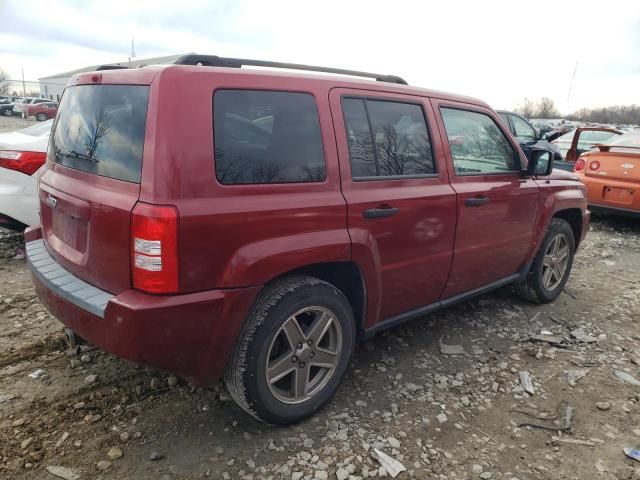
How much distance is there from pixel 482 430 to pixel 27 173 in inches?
172

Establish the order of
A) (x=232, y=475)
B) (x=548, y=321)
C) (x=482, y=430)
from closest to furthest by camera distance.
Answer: (x=232, y=475)
(x=482, y=430)
(x=548, y=321)

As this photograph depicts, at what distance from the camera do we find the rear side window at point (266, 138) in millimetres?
2150

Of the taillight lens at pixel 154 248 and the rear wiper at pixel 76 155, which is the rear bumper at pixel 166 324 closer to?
the taillight lens at pixel 154 248

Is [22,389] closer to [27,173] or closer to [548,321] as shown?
[27,173]

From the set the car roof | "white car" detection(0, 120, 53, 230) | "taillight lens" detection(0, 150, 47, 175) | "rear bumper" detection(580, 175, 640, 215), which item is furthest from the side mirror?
"taillight lens" detection(0, 150, 47, 175)

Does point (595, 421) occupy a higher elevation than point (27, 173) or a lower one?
lower

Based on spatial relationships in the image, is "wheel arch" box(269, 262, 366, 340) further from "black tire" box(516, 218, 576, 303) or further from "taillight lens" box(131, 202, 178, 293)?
"black tire" box(516, 218, 576, 303)

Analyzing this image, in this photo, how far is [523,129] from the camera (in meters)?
11.4

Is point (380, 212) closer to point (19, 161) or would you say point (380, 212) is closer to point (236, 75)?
point (236, 75)

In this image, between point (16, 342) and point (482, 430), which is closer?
point (482, 430)

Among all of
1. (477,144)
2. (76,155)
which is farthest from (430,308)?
(76,155)

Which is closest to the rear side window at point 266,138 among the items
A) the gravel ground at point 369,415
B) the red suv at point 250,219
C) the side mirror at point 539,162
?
the red suv at point 250,219

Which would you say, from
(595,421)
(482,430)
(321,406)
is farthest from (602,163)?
(321,406)

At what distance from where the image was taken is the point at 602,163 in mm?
7359
